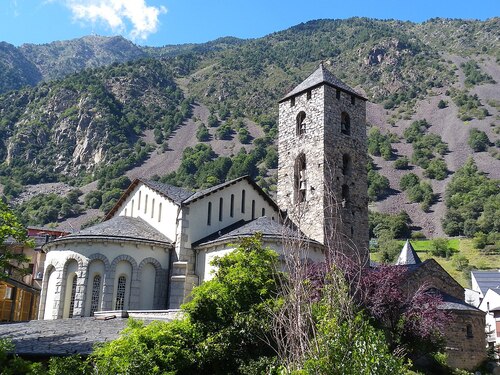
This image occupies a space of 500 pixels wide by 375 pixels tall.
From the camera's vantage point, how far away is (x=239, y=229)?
3006 centimetres

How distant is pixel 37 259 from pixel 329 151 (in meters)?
37.2

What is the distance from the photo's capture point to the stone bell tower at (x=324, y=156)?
33625 millimetres

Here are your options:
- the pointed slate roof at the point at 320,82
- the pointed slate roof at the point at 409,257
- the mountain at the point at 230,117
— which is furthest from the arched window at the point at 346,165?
the mountain at the point at 230,117

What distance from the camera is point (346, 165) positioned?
1404 inches

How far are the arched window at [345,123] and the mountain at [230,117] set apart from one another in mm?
77204

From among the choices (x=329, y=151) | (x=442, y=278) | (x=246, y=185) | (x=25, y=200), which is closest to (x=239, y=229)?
(x=246, y=185)

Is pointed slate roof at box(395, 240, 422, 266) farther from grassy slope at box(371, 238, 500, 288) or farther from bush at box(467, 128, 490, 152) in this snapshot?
bush at box(467, 128, 490, 152)

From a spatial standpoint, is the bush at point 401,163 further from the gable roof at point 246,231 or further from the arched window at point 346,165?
the gable roof at point 246,231

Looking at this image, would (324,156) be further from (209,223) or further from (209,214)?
(209,223)

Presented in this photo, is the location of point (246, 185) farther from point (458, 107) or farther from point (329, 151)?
point (458, 107)

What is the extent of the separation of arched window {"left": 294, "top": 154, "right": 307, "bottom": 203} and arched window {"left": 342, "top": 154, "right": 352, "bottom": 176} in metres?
2.55

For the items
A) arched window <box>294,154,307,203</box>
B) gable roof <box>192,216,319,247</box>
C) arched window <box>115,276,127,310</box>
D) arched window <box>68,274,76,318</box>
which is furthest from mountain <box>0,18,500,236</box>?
arched window <box>68,274,76,318</box>

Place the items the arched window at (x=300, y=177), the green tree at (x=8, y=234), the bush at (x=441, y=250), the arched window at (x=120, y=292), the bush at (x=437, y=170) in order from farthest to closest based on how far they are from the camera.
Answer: the bush at (x=437, y=170)
the bush at (x=441, y=250)
the arched window at (x=300, y=177)
the arched window at (x=120, y=292)
the green tree at (x=8, y=234)

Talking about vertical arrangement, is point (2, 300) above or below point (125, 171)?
below
